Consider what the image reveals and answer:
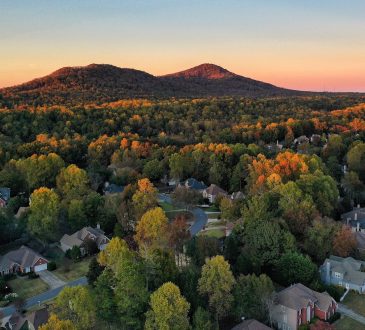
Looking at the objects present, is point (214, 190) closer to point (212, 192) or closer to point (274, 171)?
point (212, 192)

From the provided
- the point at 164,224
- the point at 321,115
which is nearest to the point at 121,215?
the point at 164,224

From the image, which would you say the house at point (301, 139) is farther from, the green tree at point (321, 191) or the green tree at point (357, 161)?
the green tree at point (321, 191)

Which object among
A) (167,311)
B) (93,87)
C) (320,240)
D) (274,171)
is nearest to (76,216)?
(167,311)

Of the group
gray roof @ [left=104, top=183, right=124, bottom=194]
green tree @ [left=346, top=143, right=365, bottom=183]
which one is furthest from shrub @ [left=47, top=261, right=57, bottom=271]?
green tree @ [left=346, top=143, right=365, bottom=183]

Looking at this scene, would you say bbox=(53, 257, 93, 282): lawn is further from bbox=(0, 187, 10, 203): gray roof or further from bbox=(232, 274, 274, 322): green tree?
bbox=(0, 187, 10, 203): gray roof

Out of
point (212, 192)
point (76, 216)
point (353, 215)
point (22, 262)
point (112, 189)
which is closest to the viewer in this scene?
point (22, 262)
